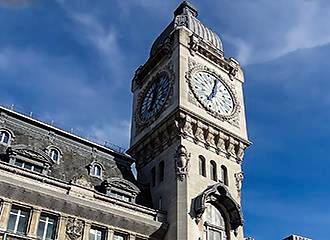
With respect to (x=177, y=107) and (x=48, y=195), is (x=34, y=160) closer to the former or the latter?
(x=48, y=195)

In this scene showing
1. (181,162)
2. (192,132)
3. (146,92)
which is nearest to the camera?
(181,162)

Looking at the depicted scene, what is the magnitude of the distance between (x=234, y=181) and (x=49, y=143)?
1821 cm

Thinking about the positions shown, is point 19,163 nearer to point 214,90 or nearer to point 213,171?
point 213,171

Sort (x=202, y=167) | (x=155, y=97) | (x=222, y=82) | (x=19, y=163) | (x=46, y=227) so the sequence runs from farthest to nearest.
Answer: (x=222, y=82) < (x=155, y=97) < (x=202, y=167) < (x=19, y=163) < (x=46, y=227)

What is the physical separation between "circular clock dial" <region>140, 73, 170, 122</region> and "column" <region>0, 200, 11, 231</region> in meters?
19.7

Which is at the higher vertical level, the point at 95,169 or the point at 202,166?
the point at 202,166

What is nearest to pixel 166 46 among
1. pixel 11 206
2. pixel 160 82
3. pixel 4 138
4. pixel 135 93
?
pixel 160 82

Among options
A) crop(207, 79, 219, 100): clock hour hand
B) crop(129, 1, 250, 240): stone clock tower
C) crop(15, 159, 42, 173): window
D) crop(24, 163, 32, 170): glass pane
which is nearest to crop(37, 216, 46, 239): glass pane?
crop(15, 159, 42, 173): window

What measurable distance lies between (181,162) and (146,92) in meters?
13.8

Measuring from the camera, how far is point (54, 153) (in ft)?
130

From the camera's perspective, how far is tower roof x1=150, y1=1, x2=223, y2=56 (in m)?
53.8

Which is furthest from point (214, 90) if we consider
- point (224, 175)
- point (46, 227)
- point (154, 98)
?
point (46, 227)

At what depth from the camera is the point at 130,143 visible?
4975 centimetres

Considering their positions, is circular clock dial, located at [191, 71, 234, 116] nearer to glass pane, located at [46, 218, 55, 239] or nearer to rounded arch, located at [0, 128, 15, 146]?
rounded arch, located at [0, 128, 15, 146]
